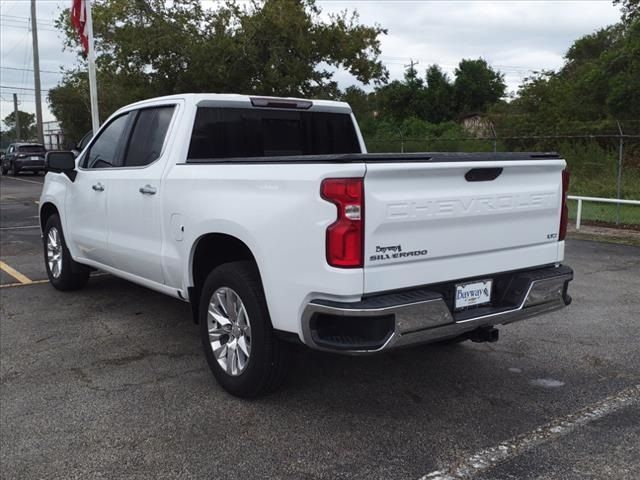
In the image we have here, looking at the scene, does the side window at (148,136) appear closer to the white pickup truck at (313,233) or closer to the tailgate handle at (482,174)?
the white pickup truck at (313,233)

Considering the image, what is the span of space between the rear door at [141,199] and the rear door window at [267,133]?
317mm

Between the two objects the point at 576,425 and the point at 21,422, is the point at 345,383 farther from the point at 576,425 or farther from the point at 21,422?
the point at 21,422

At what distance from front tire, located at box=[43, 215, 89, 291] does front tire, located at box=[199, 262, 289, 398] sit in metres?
3.04

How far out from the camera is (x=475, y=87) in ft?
182

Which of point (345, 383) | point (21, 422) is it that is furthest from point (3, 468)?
point (345, 383)

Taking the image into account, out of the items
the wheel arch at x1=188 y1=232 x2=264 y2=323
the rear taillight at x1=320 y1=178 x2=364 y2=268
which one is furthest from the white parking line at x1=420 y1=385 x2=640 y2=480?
the wheel arch at x1=188 y1=232 x2=264 y2=323

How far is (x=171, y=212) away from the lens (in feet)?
15.0

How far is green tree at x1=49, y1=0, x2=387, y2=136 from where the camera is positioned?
2653 cm

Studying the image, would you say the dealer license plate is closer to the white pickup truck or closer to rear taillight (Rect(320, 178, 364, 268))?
the white pickup truck

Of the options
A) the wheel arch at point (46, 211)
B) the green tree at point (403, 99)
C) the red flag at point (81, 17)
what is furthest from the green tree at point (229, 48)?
the green tree at point (403, 99)

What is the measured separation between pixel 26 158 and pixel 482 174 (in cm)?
3241

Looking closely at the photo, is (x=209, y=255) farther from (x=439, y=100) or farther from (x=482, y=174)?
(x=439, y=100)

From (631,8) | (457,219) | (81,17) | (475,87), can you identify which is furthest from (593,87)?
(457,219)

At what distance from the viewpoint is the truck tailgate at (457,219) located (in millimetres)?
3318
